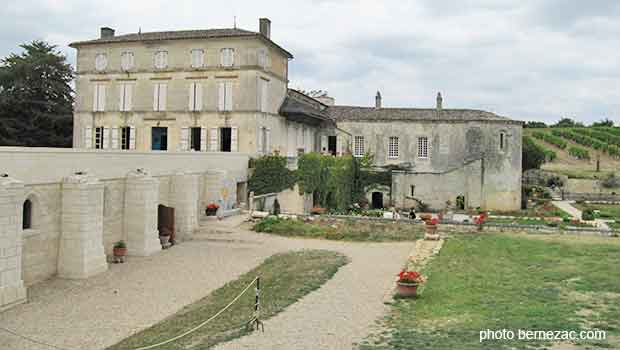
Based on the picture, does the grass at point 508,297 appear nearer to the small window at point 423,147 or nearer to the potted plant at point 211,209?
the potted plant at point 211,209

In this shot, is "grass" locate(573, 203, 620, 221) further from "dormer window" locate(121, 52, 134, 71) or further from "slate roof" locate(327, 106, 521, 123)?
"dormer window" locate(121, 52, 134, 71)

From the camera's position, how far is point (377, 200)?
40875mm

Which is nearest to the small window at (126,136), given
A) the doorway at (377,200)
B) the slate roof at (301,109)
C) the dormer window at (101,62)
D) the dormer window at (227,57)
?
the dormer window at (101,62)

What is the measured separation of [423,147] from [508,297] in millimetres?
28383

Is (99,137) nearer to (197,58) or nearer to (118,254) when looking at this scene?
(197,58)

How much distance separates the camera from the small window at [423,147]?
3997 cm

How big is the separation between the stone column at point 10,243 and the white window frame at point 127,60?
2135 centimetres

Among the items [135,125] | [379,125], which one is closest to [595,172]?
[379,125]

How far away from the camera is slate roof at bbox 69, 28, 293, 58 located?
1275 inches

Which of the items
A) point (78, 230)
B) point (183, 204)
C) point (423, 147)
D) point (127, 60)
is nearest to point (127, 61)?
point (127, 60)

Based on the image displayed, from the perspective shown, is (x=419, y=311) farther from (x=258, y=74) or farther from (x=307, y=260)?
(x=258, y=74)

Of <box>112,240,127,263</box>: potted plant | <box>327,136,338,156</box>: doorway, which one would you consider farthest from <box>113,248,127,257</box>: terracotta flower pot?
<box>327,136,338,156</box>: doorway

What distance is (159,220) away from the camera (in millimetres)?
23219

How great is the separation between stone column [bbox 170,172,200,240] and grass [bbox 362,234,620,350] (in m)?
10.7
